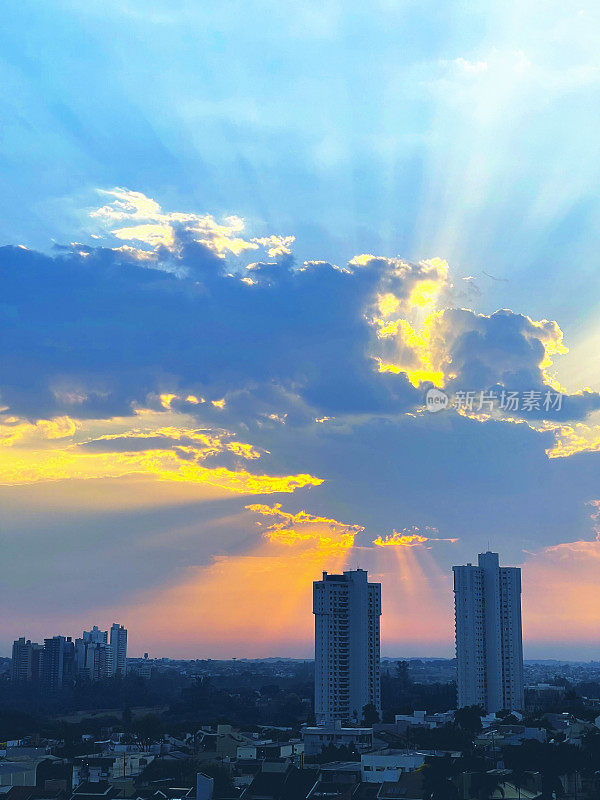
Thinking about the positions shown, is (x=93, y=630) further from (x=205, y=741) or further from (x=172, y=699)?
(x=205, y=741)

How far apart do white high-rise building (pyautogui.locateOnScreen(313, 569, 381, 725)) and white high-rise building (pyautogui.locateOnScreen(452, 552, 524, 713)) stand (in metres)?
3.36

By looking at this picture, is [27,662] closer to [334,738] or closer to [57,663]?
[57,663]

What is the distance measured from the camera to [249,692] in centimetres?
5891

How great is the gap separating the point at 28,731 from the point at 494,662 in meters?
17.4

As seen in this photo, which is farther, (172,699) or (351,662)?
(172,699)

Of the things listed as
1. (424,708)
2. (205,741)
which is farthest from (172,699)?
(205,741)

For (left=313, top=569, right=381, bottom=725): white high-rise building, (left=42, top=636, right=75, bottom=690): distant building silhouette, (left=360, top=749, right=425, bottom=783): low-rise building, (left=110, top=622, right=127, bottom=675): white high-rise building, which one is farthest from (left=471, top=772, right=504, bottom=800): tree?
(left=110, top=622, right=127, bottom=675): white high-rise building

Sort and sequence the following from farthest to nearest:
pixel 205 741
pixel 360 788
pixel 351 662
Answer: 1. pixel 351 662
2. pixel 205 741
3. pixel 360 788

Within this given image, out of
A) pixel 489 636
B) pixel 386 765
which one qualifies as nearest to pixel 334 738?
pixel 386 765

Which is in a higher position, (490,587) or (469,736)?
(490,587)

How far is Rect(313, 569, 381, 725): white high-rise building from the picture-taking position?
36281mm

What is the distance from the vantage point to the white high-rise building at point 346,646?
36281mm

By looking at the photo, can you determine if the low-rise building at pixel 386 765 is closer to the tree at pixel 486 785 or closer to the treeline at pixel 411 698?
the tree at pixel 486 785

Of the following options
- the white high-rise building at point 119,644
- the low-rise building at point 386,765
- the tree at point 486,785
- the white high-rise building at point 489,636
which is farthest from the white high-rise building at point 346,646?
the white high-rise building at point 119,644
